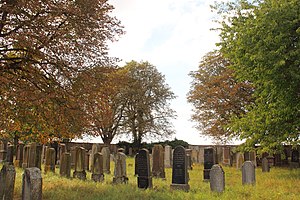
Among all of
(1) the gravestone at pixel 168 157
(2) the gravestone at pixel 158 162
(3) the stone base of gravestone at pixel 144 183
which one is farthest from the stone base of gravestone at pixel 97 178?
(1) the gravestone at pixel 168 157

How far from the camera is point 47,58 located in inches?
420

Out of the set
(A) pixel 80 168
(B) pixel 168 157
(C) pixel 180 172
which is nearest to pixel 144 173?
(C) pixel 180 172

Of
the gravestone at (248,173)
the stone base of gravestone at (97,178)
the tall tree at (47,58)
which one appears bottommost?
the stone base of gravestone at (97,178)

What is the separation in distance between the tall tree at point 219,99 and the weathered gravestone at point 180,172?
1502 centimetres

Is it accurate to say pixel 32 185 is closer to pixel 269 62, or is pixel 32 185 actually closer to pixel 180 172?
pixel 180 172

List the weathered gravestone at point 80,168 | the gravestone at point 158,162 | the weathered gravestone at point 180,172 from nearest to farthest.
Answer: the weathered gravestone at point 180,172
the weathered gravestone at point 80,168
the gravestone at point 158,162

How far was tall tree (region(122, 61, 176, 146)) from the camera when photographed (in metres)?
39.1

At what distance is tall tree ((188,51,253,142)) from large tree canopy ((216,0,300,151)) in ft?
30.7

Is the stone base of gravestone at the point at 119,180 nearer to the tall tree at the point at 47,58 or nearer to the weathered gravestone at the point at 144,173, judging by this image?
the weathered gravestone at the point at 144,173

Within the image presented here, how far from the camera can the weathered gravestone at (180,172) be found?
1148 cm

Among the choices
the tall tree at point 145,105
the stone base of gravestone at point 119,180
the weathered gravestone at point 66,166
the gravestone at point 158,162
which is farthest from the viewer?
the tall tree at point 145,105

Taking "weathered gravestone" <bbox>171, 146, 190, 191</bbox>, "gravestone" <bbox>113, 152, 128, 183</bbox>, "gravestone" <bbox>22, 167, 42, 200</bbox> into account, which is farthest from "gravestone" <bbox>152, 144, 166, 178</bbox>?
"gravestone" <bbox>22, 167, 42, 200</bbox>

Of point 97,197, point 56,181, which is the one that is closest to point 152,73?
point 56,181

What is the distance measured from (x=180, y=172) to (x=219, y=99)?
58.5 feet
